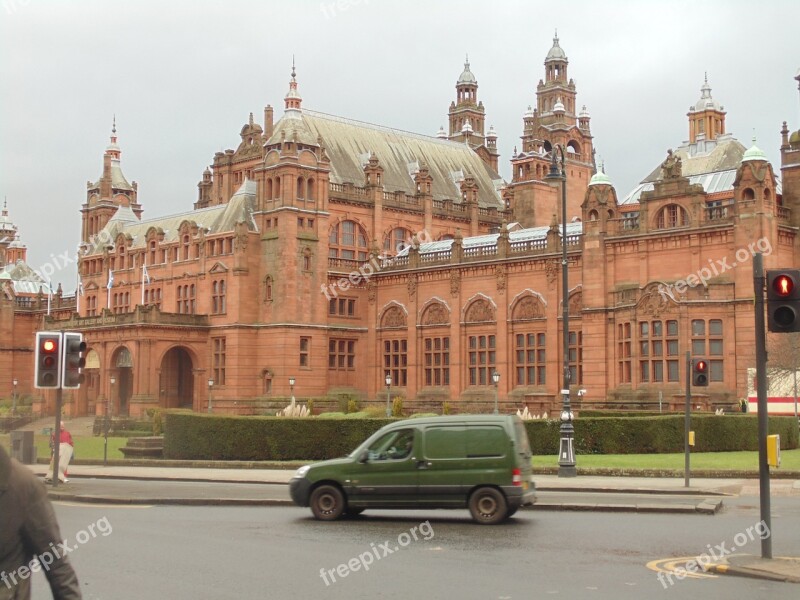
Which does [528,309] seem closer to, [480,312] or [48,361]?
[480,312]

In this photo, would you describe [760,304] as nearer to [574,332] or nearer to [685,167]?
[574,332]

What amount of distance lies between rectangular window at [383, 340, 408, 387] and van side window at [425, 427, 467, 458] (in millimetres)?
51449

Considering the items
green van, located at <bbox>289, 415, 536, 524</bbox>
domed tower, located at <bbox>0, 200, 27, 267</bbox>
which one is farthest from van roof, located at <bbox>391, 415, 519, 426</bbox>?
domed tower, located at <bbox>0, 200, 27, 267</bbox>

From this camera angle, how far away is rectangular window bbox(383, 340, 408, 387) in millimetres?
72438

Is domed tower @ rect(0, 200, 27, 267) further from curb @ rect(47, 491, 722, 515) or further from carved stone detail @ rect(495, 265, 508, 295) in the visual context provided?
curb @ rect(47, 491, 722, 515)

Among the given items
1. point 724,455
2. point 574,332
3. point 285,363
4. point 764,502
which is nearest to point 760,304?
point 764,502

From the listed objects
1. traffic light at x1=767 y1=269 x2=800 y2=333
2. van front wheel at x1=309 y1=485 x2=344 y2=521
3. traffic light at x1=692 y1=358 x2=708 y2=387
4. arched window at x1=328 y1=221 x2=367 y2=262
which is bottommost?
van front wheel at x1=309 y1=485 x2=344 y2=521

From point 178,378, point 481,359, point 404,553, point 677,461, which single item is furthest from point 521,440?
point 178,378

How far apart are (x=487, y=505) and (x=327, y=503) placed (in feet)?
10.4

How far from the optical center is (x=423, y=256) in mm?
71750

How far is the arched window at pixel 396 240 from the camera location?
77.8 meters

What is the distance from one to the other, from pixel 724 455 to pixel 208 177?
213ft

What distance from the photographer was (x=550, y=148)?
290 ft

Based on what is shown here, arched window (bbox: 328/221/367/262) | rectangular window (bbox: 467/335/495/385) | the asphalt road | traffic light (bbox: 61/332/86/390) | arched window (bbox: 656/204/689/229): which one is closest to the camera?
the asphalt road
